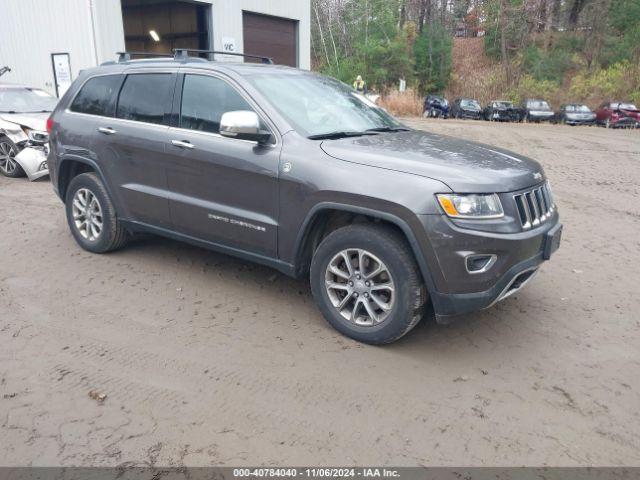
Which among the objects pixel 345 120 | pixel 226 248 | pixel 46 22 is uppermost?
pixel 46 22

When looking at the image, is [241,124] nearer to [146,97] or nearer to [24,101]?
[146,97]

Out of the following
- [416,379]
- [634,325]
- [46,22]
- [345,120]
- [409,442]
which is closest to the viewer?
[409,442]

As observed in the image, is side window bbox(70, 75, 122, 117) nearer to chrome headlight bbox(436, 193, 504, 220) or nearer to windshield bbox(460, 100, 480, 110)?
chrome headlight bbox(436, 193, 504, 220)

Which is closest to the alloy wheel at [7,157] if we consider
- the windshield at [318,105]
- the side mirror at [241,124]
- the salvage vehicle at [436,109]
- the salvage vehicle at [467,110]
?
the windshield at [318,105]

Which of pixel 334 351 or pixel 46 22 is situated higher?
pixel 46 22

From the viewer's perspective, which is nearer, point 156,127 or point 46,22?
point 156,127

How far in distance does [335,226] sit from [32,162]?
6.88 m

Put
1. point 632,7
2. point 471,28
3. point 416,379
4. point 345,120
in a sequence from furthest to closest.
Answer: point 471,28
point 632,7
point 345,120
point 416,379

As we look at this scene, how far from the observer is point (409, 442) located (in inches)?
109

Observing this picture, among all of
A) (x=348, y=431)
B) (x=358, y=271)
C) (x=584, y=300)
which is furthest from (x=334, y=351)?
(x=584, y=300)

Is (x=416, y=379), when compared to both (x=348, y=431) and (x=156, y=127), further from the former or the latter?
(x=156, y=127)

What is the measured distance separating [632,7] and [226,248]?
42.3 meters

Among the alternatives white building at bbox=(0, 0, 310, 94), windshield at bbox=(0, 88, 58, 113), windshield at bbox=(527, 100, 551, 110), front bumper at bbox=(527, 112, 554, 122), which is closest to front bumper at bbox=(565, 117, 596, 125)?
front bumper at bbox=(527, 112, 554, 122)

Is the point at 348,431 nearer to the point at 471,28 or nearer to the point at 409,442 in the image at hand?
the point at 409,442
